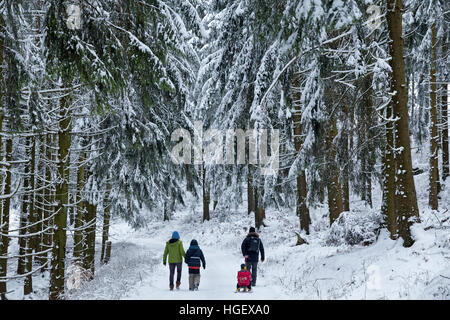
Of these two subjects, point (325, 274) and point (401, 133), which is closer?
point (401, 133)

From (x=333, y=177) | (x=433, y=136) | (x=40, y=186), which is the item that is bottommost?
(x=40, y=186)

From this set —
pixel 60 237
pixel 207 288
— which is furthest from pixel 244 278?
pixel 60 237

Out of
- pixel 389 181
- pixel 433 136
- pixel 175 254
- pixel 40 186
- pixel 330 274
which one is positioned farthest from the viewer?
pixel 433 136

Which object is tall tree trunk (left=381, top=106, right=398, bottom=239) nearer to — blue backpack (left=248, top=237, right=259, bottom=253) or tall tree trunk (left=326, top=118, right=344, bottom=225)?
tall tree trunk (left=326, top=118, right=344, bottom=225)

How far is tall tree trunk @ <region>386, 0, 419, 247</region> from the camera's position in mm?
7254

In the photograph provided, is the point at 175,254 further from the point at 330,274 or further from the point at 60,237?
the point at 330,274

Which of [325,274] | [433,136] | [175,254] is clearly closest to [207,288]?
[175,254]

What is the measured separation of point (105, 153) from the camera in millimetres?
10859

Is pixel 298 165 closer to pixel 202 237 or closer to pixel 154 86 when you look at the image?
pixel 154 86

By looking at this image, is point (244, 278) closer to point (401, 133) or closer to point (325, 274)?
point (325, 274)

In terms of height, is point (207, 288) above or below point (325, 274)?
below

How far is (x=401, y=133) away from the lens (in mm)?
7410

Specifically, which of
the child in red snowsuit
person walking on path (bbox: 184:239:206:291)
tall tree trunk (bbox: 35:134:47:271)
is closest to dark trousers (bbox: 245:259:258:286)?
Answer: the child in red snowsuit

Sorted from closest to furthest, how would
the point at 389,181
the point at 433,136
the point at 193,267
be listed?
the point at 389,181 < the point at 193,267 < the point at 433,136
